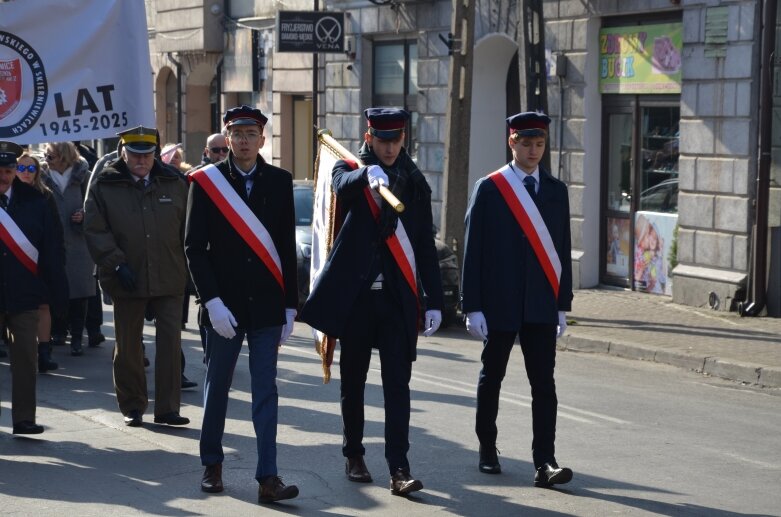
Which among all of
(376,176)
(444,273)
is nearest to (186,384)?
(376,176)

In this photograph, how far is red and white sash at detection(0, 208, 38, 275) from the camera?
8.62m

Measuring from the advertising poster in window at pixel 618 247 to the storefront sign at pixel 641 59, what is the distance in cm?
176

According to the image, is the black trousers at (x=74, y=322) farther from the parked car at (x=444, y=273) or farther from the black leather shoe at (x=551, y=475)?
the black leather shoe at (x=551, y=475)

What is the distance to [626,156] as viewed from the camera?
18.4m

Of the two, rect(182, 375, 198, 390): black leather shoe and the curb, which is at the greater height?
rect(182, 375, 198, 390): black leather shoe

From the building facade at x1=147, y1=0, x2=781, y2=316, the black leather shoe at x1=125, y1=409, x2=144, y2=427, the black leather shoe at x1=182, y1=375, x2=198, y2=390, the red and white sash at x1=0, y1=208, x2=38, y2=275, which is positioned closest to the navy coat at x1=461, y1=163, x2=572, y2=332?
the black leather shoe at x1=125, y1=409, x2=144, y2=427

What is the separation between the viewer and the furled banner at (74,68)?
31.3 ft

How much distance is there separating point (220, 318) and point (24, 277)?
2185 millimetres

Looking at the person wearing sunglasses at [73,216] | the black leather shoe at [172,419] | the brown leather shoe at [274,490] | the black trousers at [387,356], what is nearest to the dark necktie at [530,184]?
the black trousers at [387,356]

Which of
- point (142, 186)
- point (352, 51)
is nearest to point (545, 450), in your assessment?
point (142, 186)

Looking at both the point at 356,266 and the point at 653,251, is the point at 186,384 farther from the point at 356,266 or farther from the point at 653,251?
the point at 653,251

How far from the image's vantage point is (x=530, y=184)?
7.44 meters

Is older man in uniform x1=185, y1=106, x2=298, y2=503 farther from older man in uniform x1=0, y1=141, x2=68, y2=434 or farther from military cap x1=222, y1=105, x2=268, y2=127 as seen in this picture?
older man in uniform x1=0, y1=141, x2=68, y2=434

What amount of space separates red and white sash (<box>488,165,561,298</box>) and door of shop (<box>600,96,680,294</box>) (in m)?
10.1
